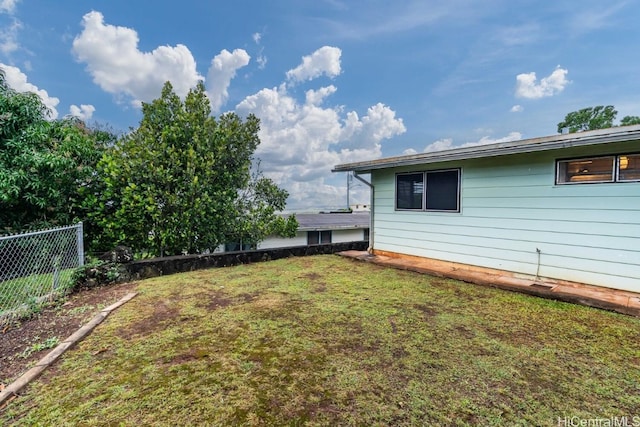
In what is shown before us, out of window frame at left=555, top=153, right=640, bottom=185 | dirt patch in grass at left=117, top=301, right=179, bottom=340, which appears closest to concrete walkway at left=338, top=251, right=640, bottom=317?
window frame at left=555, top=153, right=640, bottom=185

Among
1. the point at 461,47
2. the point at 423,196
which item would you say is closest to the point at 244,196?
the point at 423,196

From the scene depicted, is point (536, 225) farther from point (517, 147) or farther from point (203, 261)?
point (203, 261)

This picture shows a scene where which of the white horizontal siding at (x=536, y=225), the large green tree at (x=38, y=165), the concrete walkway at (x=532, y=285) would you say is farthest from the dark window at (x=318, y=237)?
the large green tree at (x=38, y=165)

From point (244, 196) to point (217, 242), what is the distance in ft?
4.34

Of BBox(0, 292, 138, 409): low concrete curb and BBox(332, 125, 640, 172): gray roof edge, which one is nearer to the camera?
BBox(0, 292, 138, 409): low concrete curb

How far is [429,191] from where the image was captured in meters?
5.91

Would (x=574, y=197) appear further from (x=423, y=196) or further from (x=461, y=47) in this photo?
(x=461, y=47)

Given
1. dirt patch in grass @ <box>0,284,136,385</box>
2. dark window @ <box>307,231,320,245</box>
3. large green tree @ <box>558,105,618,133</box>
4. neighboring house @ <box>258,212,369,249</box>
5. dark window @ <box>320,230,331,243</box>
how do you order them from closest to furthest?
dirt patch in grass @ <box>0,284,136,385</box>, neighboring house @ <box>258,212,369,249</box>, dark window @ <box>307,231,320,245</box>, dark window @ <box>320,230,331,243</box>, large green tree @ <box>558,105,618,133</box>

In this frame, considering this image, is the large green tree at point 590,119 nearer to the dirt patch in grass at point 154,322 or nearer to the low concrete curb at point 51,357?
the dirt patch in grass at point 154,322

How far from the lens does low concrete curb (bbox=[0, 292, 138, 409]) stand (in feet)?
6.27

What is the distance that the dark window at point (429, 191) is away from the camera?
5.53 metres

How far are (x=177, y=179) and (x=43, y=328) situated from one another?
11.0 feet

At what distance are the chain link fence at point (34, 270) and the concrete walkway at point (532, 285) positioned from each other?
17.5 ft

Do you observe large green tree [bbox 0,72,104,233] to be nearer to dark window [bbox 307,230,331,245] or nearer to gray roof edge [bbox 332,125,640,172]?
gray roof edge [bbox 332,125,640,172]
